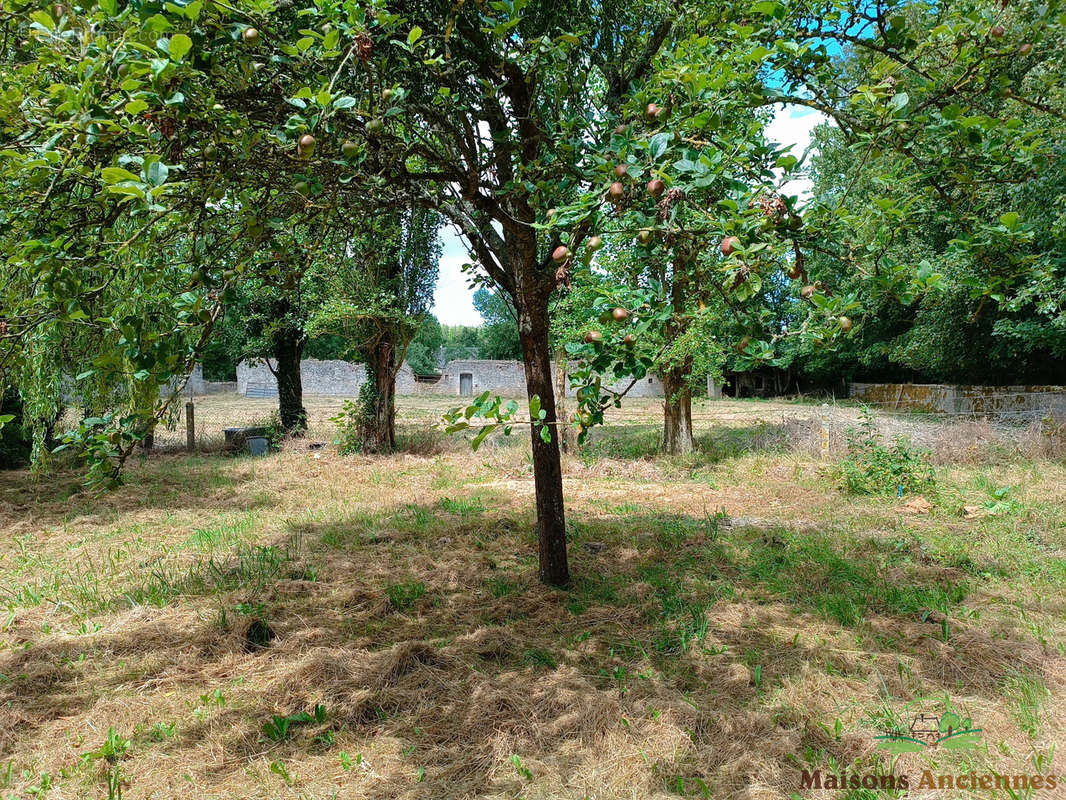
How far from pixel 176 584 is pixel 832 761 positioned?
4905 mm

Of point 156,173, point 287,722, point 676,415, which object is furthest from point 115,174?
point 676,415

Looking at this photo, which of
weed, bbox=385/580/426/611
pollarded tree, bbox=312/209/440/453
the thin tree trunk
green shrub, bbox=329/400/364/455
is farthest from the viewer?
green shrub, bbox=329/400/364/455

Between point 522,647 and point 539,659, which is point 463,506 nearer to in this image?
point 522,647

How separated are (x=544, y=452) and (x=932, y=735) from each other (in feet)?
9.35

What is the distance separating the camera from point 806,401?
28.4m

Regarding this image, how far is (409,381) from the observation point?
36.6 meters

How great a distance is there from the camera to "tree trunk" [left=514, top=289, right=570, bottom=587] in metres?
4.50

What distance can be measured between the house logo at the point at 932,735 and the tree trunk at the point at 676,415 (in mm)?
8064

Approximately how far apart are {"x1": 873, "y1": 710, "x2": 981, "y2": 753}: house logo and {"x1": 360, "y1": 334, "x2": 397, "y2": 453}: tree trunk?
10.5 meters

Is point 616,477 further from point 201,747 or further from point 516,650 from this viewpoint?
point 201,747

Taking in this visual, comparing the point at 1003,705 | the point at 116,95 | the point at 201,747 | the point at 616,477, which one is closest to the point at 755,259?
the point at 116,95

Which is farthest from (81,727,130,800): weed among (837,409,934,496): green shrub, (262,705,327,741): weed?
(837,409,934,496): green shrub

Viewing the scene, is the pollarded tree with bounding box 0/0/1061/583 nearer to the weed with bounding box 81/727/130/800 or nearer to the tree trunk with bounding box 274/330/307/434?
the weed with bounding box 81/727/130/800

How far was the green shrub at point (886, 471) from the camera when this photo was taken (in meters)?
7.50
